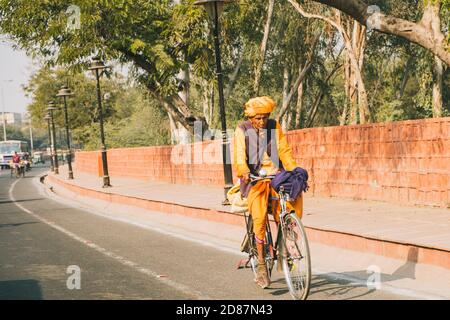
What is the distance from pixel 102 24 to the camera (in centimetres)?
2697

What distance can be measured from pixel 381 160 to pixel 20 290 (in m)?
8.48

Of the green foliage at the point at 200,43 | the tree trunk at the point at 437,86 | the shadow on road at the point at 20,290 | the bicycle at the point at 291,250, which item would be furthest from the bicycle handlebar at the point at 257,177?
the tree trunk at the point at 437,86

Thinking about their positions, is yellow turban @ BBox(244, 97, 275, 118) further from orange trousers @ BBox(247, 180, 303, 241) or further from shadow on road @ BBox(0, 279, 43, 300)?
shadow on road @ BBox(0, 279, 43, 300)

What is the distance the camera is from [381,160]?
1445 centimetres

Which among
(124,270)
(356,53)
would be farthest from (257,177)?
(356,53)

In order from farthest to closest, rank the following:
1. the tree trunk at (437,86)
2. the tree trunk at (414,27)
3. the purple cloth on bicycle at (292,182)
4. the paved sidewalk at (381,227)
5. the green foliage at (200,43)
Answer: the tree trunk at (437,86) < the green foliage at (200,43) < the tree trunk at (414,27) < the paved sidewalk at (381,227) < the purple cloth on bicycle at (292,182)

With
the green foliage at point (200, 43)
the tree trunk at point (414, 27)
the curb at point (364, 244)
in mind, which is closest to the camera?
the curb at point (364, 244)

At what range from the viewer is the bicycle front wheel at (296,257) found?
6.50 metres

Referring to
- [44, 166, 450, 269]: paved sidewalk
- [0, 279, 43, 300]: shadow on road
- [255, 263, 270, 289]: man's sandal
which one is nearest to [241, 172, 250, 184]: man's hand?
[255, 263, 270, 289]: man's sandal

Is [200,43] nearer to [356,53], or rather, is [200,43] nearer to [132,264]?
[356,53]

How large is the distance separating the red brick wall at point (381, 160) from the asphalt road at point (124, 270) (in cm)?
420

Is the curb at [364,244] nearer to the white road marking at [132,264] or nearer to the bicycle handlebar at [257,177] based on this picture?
the bicycle handlebar at [257,177]

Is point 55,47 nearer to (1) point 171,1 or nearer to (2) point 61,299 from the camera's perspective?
(1) point 171,1

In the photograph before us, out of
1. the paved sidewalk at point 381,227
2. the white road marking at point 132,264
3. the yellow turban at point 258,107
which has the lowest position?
the white road marking at point 132,264
